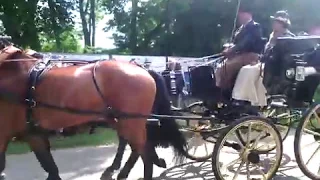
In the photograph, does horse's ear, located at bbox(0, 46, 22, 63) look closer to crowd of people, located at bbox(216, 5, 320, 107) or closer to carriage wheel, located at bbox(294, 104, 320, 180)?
crowd of people, located at bbox(216, 5, 320, 107)

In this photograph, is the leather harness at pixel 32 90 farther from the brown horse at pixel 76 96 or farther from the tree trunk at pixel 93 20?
the tree trunk at pixel 93 20

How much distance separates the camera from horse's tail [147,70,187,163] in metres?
5.61

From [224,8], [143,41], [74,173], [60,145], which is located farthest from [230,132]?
[143,41]

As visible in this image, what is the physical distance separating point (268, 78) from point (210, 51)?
2207 centimetres

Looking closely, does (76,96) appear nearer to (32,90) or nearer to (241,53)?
(32,90)

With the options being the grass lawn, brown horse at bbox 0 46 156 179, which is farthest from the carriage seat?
the grass lawn

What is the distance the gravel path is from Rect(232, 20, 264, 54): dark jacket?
1742 millimetres

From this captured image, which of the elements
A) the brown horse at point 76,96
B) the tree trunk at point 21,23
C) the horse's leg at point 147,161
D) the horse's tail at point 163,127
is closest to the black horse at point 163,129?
the horse's tail at point 163,127

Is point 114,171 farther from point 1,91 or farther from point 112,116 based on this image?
point 1,91

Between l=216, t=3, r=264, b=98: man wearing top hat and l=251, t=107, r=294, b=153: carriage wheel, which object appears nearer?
l=216, t=3, r=264, b=98: man wearing top hat

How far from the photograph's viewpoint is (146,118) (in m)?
5.14

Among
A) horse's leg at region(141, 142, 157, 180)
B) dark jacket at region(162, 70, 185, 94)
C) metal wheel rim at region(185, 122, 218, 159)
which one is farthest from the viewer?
metal wheel rim at region(185, 122, 218, 159)

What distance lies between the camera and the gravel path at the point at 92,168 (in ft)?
21.1

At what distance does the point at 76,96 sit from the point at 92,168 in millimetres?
2263
